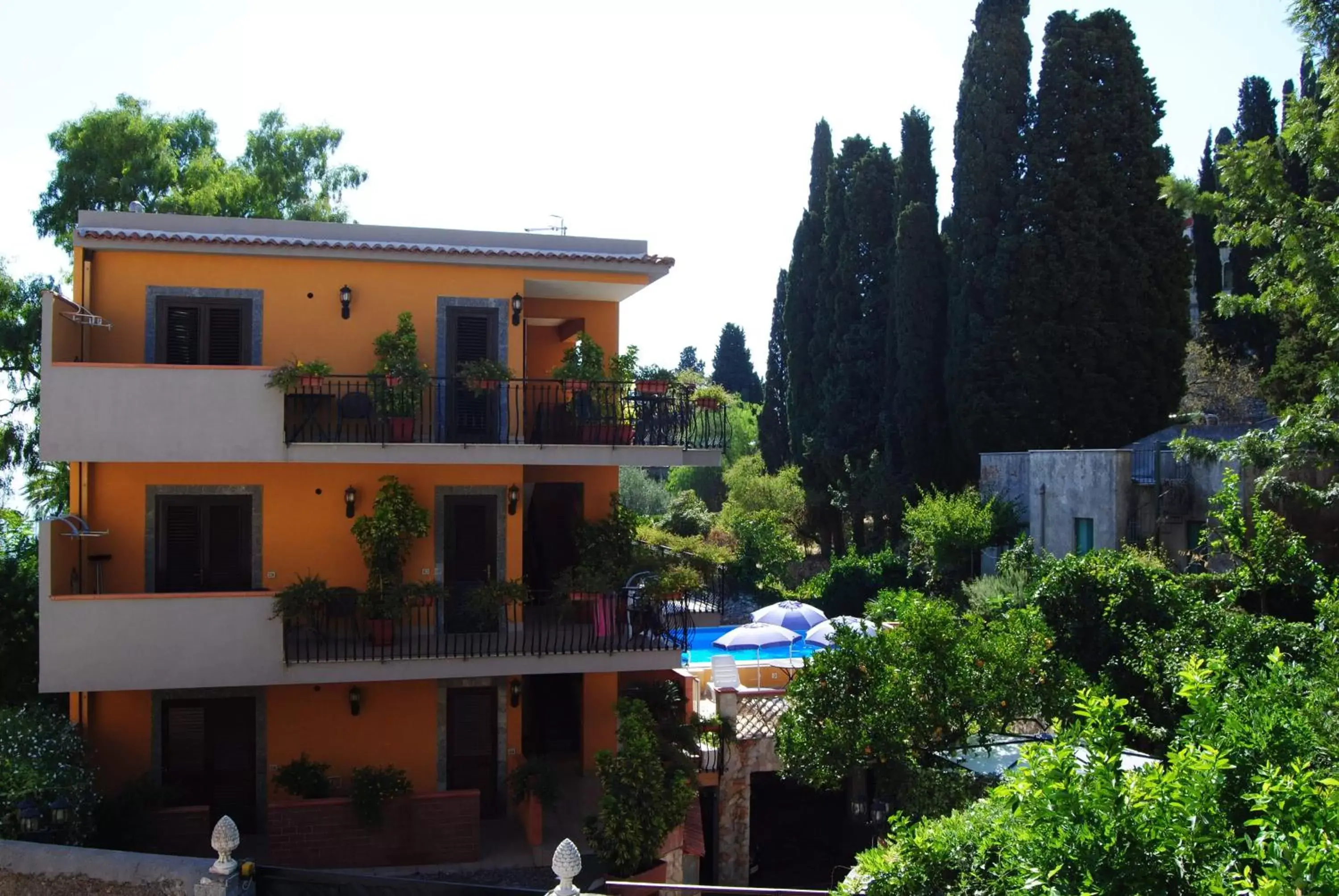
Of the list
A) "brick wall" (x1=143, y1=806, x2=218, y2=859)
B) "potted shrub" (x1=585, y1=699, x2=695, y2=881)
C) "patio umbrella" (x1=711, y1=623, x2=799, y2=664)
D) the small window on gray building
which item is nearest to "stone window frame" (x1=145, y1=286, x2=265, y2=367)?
"brick wall" (x1=143, y1=806, x2=218, y2=859)

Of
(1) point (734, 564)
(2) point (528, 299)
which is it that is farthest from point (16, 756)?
(1) point (734, 564)

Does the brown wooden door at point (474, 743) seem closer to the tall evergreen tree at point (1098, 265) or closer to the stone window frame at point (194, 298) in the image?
the stone window frame at point (194, 298)

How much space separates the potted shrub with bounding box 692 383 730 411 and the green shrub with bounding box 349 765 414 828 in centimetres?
665

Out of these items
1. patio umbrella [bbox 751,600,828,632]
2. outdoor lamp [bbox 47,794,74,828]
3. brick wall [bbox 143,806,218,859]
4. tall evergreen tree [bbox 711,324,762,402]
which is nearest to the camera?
outdoor lamp [bbox 47,794,74,828]

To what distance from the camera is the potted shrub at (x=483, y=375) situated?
15.0 meters

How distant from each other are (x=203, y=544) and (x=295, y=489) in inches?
56.4

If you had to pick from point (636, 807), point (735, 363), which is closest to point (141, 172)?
point (636, 807)

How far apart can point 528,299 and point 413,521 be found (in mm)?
4423

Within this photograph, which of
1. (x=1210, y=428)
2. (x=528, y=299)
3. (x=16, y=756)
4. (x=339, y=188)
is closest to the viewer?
(x=16, y=756)

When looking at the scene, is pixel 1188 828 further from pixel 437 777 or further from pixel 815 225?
pixel 815 225

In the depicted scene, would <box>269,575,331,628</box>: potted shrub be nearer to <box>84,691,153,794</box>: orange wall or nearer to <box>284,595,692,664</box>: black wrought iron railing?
<box>284,595,692,664</box>: black wrought iron railing

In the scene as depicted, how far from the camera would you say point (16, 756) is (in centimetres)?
1275

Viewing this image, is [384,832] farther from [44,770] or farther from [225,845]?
[225,845]

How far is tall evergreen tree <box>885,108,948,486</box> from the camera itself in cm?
3734
